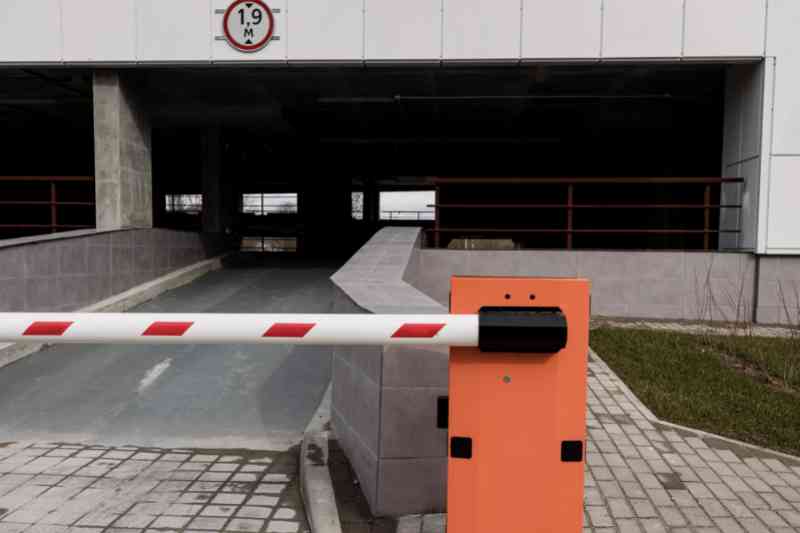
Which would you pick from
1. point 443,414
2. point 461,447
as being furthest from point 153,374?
point 461,447

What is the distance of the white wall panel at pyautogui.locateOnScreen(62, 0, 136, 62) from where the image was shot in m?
9.49

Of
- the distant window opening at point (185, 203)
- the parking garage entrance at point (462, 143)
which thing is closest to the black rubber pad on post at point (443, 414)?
the parking garage entrance at point (462, 143)

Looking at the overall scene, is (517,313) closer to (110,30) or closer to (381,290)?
(381,290)

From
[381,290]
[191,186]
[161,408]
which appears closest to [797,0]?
[381,290]

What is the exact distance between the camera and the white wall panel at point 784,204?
29.1 feet

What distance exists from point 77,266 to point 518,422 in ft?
27.1

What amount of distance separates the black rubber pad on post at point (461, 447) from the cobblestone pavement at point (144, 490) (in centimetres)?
150

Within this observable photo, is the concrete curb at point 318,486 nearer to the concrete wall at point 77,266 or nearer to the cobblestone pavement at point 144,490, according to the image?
the cobblestone pavement at point 144,490

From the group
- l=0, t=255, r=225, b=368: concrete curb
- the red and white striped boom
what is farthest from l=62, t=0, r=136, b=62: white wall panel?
the red and white striped boom

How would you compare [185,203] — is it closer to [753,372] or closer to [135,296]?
[135,296]

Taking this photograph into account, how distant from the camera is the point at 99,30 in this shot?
31.4 ft

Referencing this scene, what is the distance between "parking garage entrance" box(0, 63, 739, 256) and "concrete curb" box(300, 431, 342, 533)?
6.64 meters

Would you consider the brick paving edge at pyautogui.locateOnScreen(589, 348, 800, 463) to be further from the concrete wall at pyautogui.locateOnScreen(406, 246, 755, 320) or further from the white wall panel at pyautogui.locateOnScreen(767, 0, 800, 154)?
the white wall panel at pyautogui.locateOnScreen(767, 0, 800, 154)

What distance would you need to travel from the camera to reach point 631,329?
8258mm
